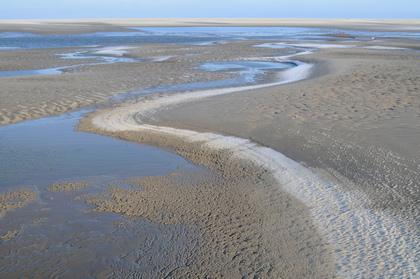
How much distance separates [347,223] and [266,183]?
137 centimetres

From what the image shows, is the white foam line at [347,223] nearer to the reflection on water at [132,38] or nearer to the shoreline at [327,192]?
the shoreline at [327,192]

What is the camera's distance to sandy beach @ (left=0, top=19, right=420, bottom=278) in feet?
12.4

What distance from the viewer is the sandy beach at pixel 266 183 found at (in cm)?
379

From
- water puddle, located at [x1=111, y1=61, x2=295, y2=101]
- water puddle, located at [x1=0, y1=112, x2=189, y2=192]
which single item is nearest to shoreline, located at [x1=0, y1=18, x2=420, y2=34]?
water puddle, located at [x1=111, y1=61, x2=295, y2=101]

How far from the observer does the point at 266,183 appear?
5.49 meters

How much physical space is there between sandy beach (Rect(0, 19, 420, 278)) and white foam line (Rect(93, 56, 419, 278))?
14 millimetres

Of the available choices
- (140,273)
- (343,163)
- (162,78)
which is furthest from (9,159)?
(162,78)

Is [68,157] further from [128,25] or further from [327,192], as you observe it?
[128,25]

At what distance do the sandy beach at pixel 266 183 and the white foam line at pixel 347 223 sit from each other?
1 cm

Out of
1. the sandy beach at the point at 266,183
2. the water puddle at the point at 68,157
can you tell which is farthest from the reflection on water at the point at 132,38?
the water puddle at the point at 68,157

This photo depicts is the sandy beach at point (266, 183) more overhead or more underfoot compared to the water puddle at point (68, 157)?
more overhead

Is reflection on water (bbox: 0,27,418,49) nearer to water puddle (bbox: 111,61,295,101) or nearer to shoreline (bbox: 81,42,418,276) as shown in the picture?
water puddle (bbox: 111,61,295,101)

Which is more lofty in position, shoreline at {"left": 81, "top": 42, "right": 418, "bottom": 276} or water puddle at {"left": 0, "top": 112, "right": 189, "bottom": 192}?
shoreline at {"left": 81, "top": 42, "right": 418, "bottom": 276}

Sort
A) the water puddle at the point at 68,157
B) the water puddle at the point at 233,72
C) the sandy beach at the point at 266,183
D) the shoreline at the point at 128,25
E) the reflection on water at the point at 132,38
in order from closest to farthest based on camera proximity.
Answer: the sandy beach at the point at 266,183 → the water puddle at the point at 68,157 → the water puddle at the point at 233,72 → the reflection on water at the point at 132,38 → the shoreline at the point at 128,25
